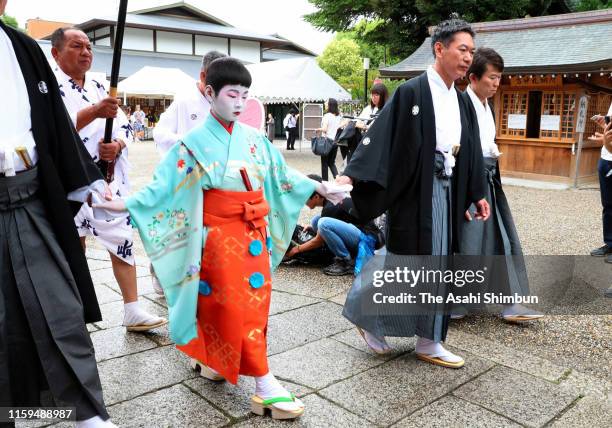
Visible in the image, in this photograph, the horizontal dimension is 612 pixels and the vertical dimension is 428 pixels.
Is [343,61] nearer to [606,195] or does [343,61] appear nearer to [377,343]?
[606,195]

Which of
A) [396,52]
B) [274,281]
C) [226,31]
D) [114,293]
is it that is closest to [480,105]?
[274,281]

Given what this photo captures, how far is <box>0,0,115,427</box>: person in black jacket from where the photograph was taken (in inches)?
78.2

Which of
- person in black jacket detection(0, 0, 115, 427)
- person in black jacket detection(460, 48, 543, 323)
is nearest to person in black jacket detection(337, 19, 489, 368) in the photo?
person in black jacket detection(460, 48, 543, 323)

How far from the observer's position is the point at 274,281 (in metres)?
4.91

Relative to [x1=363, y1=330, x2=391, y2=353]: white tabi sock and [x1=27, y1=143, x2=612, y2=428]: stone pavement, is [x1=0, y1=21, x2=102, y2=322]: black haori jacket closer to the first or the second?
[x1=27, y1=143, x2=612, y2=428]: stone pavement

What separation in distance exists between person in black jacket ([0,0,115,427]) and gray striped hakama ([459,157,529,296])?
8.99 ft

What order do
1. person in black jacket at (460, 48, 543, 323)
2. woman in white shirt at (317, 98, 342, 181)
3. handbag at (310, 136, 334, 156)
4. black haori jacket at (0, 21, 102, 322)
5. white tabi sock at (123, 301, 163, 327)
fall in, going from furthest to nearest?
woman in white shirt at (317, 98, 342, 181) < handbag at (310, 136, 334, 156) < person in black jacket at (460, 48, 543, 323) < white tabi sock at (123, 301, 163, 327) < black haori jacket at (0, 21, 102, 322)

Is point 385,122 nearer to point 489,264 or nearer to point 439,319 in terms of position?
point 439,319

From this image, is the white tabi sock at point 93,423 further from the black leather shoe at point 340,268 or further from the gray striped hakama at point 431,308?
the black leather shoe at point 340,268

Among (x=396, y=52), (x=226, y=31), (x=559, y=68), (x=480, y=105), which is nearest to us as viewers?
(x=480, y=105)

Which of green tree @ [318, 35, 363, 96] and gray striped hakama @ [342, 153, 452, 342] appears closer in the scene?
gray striped hakama @ [342, 153, 452, 342]

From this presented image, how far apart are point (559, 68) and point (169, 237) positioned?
10.3 metres

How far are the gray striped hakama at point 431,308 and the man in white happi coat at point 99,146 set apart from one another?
1.42 metres

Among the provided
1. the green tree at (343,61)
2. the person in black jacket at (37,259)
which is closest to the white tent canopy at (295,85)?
the person in black jacket at (37,259)
